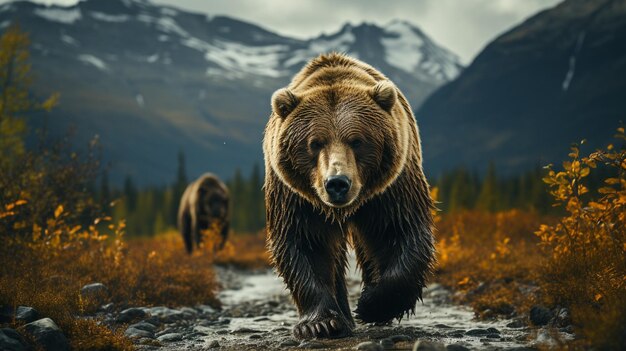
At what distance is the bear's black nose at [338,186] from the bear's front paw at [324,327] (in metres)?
1.33

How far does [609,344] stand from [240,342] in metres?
3.38

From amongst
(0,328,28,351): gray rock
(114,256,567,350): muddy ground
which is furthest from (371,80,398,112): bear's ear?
(0,328,28,351): gray rock

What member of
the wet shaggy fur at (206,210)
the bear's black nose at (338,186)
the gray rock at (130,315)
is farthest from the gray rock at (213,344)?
the wet shaggy fur at (206,210)

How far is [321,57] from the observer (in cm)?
734

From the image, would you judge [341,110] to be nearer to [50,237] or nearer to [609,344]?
[609,344]

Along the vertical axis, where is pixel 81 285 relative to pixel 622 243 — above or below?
below

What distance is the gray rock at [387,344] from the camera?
5.18 meters

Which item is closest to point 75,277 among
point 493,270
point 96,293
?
point 96,293

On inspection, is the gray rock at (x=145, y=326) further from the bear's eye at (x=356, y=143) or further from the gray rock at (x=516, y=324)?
the gray rock at (x=516, y=324)

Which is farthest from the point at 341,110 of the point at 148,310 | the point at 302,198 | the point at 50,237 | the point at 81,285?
the point at 50,237

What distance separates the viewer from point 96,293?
27.2 ft

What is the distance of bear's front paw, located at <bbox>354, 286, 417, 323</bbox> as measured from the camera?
6.14m

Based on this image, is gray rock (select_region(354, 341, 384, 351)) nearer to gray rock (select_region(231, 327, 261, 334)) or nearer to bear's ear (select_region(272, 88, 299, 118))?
gray rock (select_region(231, 327, 261, 334))

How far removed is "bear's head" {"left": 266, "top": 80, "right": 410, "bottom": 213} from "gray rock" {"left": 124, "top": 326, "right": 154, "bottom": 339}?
7.21ft
